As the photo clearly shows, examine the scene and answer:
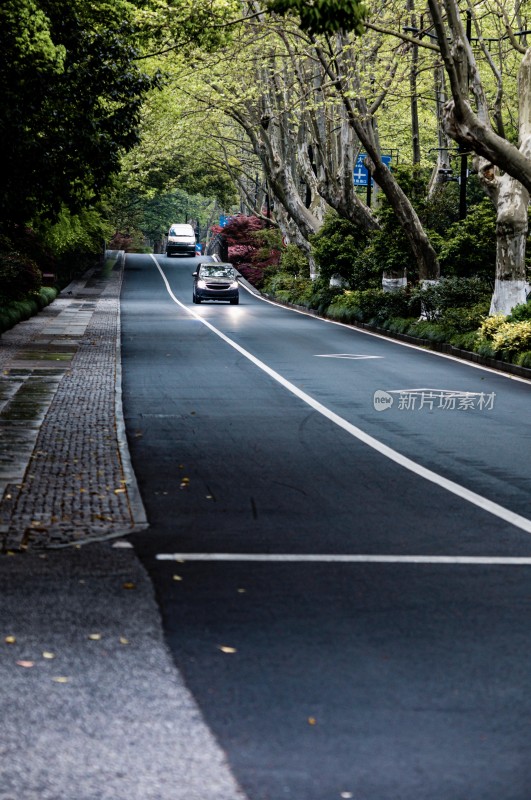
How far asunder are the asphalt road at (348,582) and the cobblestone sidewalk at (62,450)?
0.37m

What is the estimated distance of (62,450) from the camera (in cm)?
1266

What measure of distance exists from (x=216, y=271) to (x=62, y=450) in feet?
145

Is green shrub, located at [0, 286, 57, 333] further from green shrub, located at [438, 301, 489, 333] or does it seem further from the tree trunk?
the tree trunk

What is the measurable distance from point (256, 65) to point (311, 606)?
40841 millimetres

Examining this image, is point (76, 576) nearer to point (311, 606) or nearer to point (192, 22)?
point (311, 606)

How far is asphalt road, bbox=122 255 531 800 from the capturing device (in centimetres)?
495

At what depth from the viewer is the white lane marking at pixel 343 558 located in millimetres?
8336

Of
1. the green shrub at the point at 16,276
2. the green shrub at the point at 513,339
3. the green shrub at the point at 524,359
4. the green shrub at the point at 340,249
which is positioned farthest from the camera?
the green shrub at the point at 340,249

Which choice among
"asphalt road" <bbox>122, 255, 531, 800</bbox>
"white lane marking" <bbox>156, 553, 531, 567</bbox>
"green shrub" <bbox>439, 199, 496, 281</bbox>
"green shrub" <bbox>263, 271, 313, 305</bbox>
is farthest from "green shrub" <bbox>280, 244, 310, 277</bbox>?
"white lane marking" <bbox>156, 553, 531, 567</bbox>

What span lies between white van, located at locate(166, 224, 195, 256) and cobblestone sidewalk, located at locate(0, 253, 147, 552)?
226ft

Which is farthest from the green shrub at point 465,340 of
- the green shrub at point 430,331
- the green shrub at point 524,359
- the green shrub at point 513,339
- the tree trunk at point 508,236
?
the green shrub at point 524,359

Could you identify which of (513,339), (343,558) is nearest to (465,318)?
(513,339)

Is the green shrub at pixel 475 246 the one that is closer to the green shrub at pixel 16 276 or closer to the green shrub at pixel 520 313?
the green shrub at pixel 520 313

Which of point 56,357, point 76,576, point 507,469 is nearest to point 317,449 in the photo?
point 507,469
